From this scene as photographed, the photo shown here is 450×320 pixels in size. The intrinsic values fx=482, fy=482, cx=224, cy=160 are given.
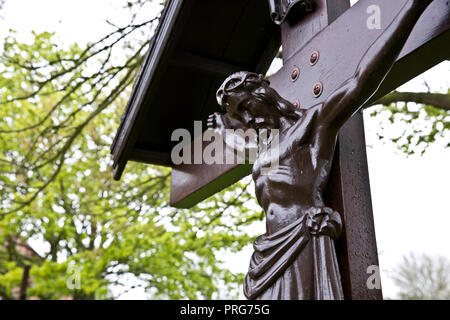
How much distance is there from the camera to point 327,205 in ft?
5.61

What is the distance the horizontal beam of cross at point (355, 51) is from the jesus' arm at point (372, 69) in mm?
229

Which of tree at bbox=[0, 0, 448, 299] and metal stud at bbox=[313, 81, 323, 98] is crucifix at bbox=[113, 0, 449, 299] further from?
tree at bbox=[0, 0, 448, 299]

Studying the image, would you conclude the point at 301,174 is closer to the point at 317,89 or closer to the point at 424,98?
the point at 317,89

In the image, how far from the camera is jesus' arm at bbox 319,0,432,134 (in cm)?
143

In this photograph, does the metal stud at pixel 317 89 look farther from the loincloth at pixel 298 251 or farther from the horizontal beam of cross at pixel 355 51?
the loincloth at pixel 298 251

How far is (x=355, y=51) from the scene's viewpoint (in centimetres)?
190

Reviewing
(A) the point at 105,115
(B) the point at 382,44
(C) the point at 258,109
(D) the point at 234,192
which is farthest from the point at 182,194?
(A) the point at 105,115

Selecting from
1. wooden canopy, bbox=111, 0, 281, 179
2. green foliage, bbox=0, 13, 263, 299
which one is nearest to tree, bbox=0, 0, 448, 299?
green foliage, bbox=0, 13, 263, 299

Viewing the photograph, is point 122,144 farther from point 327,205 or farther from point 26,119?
point 26,119

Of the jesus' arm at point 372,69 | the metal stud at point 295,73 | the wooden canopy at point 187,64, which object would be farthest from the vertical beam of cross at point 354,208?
the wooden canopy at point 187,64

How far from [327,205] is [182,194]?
167 centimetres

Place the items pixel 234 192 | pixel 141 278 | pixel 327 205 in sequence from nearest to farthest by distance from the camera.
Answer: pixel 327 205 → pixel 234 192 → pixel 141 278

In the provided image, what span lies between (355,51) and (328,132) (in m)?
0.42

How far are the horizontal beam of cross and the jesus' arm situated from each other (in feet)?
0.75
